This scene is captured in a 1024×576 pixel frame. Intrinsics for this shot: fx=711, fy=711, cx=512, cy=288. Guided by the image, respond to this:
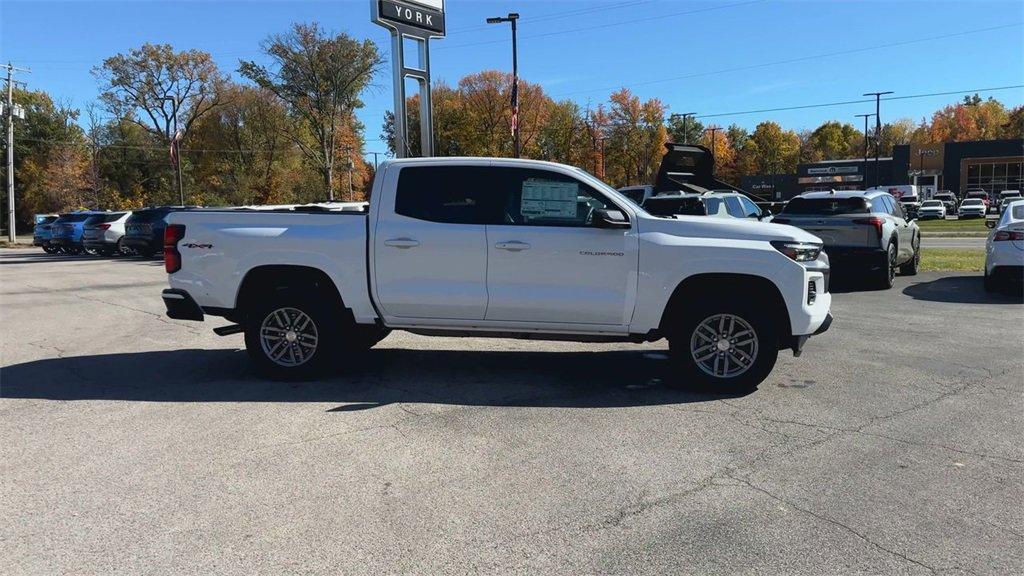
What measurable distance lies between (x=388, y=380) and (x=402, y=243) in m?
1.33

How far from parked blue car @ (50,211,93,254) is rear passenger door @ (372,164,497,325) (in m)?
27.5

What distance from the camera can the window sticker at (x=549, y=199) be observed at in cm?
620

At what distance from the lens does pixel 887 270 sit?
1230 cm

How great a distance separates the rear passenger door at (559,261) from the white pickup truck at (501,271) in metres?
0.01

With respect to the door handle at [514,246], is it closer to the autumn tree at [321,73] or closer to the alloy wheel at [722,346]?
the alloy wheel at [722,346]

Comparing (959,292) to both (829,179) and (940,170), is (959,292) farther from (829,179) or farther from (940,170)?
(829,179)

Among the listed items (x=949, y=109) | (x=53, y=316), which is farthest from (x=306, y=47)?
(x=949, y=109)

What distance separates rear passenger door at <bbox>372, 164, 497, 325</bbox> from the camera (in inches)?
243

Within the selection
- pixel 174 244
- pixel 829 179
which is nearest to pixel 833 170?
pixel 829 179

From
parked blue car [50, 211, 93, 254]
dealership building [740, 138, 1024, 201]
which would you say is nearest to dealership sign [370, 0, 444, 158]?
parked blue car [50, 211, 93, 254]

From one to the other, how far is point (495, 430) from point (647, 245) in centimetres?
203

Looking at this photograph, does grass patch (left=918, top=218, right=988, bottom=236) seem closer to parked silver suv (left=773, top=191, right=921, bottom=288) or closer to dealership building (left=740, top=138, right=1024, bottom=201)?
parked silver suv (left=773, top=191, right=921, bottom=288)

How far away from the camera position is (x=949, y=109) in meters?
105

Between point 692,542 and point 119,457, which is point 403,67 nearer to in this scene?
point 119,457
